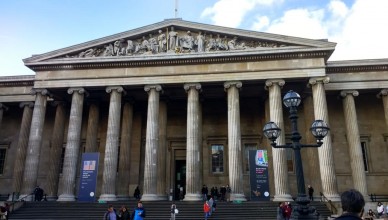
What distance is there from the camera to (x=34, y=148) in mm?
24344

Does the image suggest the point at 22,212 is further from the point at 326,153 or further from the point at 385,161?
the point at 385,161

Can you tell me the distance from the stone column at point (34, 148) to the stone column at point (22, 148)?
6.39 feet

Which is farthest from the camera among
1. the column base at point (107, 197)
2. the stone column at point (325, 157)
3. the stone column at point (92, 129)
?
the stone column at point (92, 129)

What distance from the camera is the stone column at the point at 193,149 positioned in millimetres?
22194

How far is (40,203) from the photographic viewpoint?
2206 centimetres

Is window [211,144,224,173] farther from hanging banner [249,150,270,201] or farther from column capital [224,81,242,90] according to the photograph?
hanging banner [249,150,270,201]

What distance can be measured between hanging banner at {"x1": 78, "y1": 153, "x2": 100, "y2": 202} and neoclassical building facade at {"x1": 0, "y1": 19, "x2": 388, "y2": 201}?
109cm

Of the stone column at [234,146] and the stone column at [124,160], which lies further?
the stone column at [124,160]

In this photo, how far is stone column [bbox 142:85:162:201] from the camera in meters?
22.6

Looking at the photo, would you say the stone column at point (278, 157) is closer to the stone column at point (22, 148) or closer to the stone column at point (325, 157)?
the stone column at point (325, 157)

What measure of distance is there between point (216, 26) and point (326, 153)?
11362 millimetres

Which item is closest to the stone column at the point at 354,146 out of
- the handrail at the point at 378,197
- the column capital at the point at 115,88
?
the handrail at the point at 378,197

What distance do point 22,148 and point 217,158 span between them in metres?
15.5

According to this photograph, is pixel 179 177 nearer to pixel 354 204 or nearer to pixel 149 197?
pixel 149 197
